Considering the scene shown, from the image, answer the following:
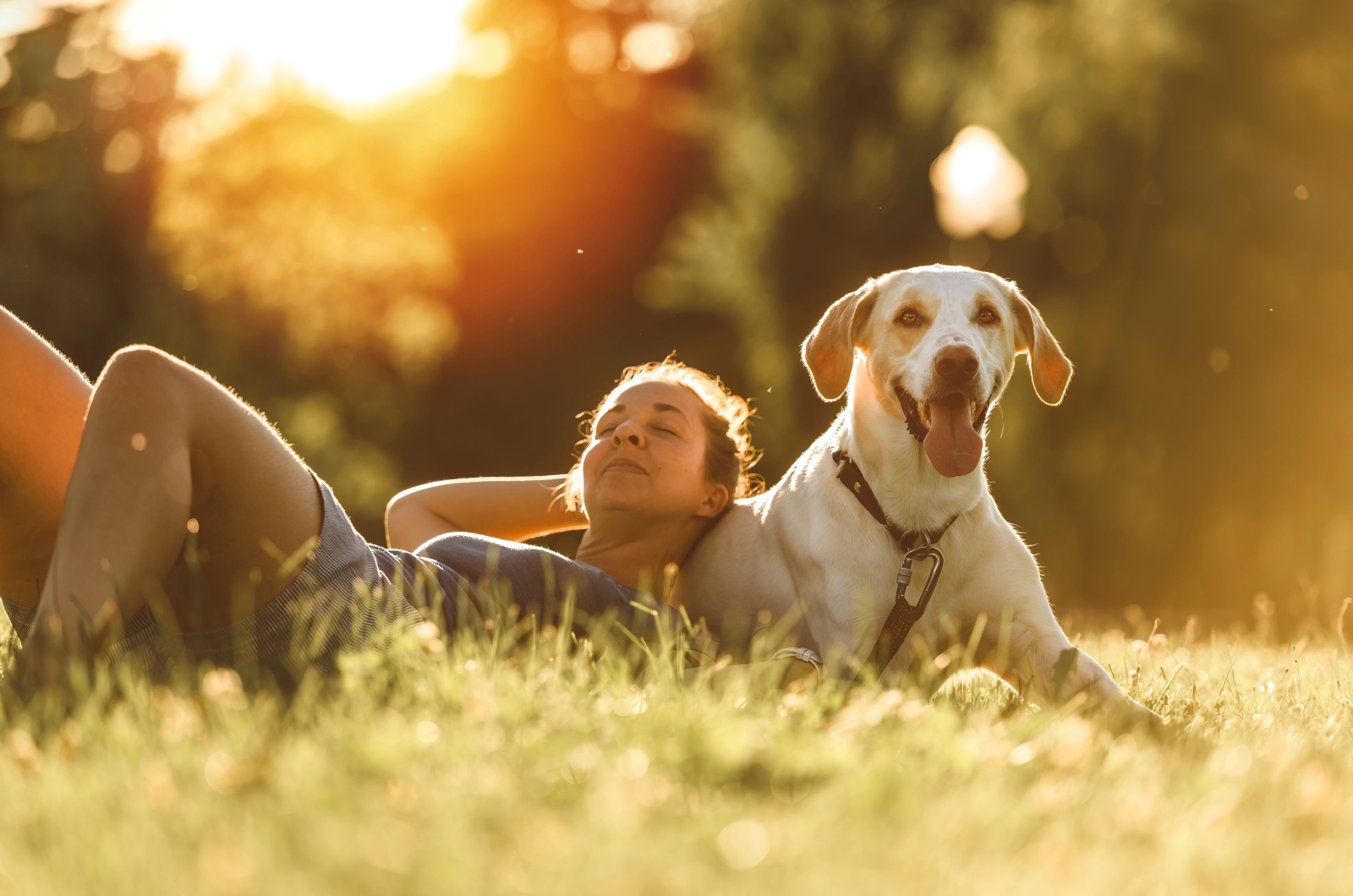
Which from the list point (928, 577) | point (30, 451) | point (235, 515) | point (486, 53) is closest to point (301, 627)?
point (235, 515)

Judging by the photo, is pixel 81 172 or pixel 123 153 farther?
pixel 123 153

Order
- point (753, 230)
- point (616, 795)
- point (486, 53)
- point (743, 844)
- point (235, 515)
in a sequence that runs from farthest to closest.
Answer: point (486, 53), point (753, 230), point (235, 515), point (616, 795), point (743, 844)

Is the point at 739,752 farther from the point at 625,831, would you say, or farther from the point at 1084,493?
the point at 1084,493

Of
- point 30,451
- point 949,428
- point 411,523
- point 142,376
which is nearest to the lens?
point 142,376

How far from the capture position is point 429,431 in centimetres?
2388

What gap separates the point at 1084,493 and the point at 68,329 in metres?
18.6

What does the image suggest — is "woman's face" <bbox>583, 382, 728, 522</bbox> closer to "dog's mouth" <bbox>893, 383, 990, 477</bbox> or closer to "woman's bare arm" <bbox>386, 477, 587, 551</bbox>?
"woman's bare arm" <bbox>386, 477, 587, 551</bbox>

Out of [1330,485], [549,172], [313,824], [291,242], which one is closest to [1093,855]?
[313,824]

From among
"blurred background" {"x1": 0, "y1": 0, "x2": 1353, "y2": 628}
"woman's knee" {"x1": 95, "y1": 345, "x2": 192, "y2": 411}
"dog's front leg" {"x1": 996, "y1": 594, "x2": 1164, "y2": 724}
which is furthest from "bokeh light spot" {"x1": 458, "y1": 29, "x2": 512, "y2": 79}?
"woman's knee" {"x1": 95, "y1": 345, "x2": 192, "y2": 411}

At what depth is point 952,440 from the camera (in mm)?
4297

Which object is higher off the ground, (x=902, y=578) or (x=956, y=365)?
(x=956, y=365)

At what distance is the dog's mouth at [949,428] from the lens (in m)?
4.27

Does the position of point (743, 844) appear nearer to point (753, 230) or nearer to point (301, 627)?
point (301, 627)

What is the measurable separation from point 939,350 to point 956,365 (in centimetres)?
8
